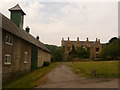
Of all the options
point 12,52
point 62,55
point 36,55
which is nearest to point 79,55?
point 62,55

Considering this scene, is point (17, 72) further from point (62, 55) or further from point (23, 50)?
point (62, 55)

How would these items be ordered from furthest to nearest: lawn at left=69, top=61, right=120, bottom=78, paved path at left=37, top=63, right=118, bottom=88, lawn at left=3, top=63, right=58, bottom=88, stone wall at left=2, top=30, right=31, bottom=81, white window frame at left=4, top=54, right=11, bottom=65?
1. lawn at left=69, top=61, right=120, bottom=78
2. white window frame at left=4, top=54, right=11, bottom=65
3. stone wall at left=2, top=30, right=31, bottom=81
4. lawn at left=3, top=63, right=58, bottom=88
5. paved path at left=37, top=63, right=118, bottom=88

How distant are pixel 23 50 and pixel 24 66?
2419 mm

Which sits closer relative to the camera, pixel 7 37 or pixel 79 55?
pixel 7 37

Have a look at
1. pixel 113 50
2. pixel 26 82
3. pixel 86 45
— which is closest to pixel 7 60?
pixel 26 82

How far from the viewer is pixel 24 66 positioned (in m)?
27.7

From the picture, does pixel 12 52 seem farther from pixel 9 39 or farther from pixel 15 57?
pixel 9 39

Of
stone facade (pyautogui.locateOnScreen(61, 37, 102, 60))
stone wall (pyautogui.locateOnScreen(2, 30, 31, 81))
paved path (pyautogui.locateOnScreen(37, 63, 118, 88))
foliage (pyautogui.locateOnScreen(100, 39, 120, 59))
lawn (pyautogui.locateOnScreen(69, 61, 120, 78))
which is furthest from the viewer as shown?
stone facade (pyautogui.locateOnScreen(61, 37, 102, 60))

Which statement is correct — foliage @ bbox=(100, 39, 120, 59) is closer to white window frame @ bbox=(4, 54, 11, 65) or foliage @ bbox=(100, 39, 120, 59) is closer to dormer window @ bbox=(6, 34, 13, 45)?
dormer window @ bbox=(6, 34, 13, 45)

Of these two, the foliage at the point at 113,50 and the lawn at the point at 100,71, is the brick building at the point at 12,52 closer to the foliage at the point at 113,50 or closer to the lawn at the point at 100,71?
the lawn at the point at 100,71

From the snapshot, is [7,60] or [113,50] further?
[113,50]

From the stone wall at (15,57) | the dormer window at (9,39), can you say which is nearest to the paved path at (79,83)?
the stone wall at (15,57)

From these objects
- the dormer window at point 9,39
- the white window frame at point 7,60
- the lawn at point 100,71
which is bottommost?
the lawn at point 100,71

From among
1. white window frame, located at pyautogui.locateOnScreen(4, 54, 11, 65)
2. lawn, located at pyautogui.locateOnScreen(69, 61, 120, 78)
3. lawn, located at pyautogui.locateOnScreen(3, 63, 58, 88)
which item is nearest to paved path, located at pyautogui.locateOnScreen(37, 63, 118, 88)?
lawn, located at pyautogui.locateOnScreen(3, 63, 58, 88)
